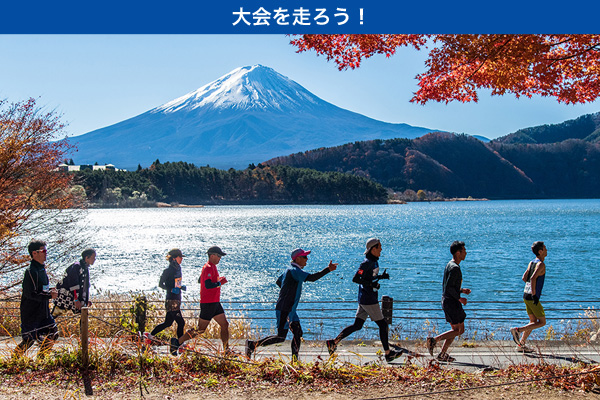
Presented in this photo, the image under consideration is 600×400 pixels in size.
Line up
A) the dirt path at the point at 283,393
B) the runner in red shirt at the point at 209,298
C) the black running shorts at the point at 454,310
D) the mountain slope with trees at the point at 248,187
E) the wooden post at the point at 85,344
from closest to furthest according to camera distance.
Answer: the dirt path at the point at 283,393, the wooden post at the point at 85,344, the black running shorts at the point at 454,310, the runner in red shirt at the point at 209,298, the mountain slope with trees at the point at 248,187

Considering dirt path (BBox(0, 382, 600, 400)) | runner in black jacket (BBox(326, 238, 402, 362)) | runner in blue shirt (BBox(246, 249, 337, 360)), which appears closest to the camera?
dirt path (BBox(0, 382, 600, 400))

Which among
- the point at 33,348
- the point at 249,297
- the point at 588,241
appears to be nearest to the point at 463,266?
the point at 249,297

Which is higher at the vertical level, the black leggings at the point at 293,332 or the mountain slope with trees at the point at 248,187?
the mountain slope with trees at the point at 248,187

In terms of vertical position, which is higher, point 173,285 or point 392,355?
point 173,285

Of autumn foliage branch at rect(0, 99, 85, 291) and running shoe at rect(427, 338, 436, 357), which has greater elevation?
autumn foliage branch at rect(0, 99, 85, 291)

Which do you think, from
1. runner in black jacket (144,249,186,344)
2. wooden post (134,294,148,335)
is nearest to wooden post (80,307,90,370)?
runner in black jacket (144,249,186,344)

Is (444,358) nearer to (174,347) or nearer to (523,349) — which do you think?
(523,349)

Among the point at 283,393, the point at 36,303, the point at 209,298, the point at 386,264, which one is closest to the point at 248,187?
the point at 386,264

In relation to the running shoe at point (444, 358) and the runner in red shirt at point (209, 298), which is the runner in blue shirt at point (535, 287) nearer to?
the running shoe at point (444, 358)

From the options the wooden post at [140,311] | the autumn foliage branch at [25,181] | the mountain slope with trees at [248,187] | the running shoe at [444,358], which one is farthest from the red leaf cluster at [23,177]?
the mountain slope with trees at [248,187]

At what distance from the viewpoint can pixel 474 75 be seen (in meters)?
9.38

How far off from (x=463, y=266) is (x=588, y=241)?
25.2 metres

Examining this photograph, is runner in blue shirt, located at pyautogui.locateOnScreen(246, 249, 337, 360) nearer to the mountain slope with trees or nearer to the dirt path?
the dirt path

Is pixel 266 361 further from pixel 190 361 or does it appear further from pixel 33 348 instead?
pixel 33 348
